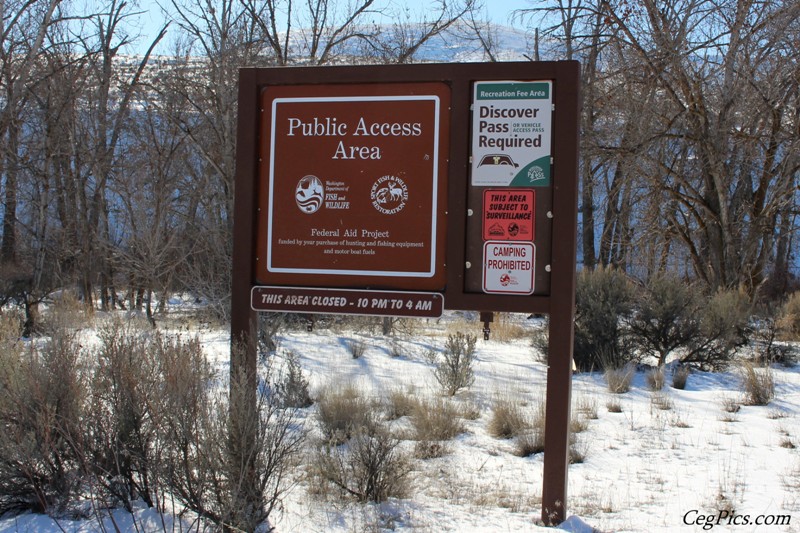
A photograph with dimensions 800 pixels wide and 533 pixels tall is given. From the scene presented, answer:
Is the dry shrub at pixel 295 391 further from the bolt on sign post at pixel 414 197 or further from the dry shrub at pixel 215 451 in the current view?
the dry shrub at pixel 215 451

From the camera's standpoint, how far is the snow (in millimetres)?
4090

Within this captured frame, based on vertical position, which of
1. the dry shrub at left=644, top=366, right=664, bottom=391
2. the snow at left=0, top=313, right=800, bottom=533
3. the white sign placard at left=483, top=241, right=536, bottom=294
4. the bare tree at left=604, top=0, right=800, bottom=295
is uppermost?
the bare tree at left=604, top=0, right=800, bottom=295

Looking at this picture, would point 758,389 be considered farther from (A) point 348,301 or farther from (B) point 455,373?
(A) point 348,301

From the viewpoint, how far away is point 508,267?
4219 mm

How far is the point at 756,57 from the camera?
13.1 m

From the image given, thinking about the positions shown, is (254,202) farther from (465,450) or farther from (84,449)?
(465,450)

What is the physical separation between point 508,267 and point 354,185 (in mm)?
1039

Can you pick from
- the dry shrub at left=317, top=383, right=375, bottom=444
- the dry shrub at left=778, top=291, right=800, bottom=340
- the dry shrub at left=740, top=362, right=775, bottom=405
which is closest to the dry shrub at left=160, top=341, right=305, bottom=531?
the dry shrub at left=317, top=383, right=375, bottom=444

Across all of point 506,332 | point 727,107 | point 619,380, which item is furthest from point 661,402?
point 727,107

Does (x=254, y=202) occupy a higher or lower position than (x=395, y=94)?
lower

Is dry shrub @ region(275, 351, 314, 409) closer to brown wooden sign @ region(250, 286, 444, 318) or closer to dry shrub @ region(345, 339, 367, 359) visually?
brown wooden sign @ region(250, 286, 444, 318)

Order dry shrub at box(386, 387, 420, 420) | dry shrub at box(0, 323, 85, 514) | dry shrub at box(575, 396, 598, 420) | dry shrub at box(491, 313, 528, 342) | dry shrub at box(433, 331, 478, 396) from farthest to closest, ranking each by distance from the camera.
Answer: dry shrub at box(491, 313, 528, 342) → dry shrub at box(433, 331, 478, 396) → dry shrub at box(575, 396, 598, 420) → dry shrub at box(386, 387, 420, 420) → dry shrub at box(0, 323, 85, 514)

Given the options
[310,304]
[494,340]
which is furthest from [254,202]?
[494,340]

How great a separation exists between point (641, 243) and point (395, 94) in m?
12.0
